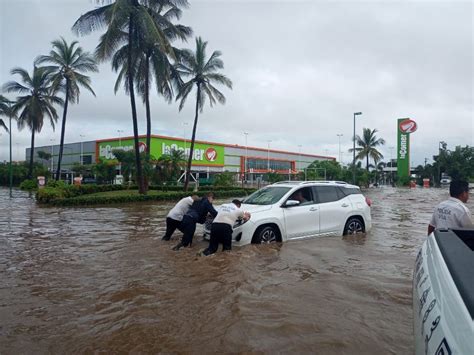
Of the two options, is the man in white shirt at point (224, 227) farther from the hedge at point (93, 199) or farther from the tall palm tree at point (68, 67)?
the tall palm tree at point (68, 67)

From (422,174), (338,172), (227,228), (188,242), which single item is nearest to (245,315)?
(227,228)

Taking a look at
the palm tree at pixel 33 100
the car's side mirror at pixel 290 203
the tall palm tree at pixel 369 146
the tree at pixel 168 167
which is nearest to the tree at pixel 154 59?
the tree at pixel 168 167

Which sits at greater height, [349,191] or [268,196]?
[349,191]

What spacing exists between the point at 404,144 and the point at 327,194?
199 feet

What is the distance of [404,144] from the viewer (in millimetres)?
64125

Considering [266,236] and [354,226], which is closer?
[266,236]

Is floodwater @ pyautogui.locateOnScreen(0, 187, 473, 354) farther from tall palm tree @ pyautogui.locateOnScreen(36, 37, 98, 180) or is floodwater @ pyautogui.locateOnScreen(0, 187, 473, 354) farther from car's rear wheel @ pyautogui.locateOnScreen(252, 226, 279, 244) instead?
tall palm tree @ pyautogui.locateOnScreen(36, 37, 98, 180)

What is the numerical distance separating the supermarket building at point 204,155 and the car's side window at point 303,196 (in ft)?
140

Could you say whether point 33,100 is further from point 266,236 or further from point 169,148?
point 266,236

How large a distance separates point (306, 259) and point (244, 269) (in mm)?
1484

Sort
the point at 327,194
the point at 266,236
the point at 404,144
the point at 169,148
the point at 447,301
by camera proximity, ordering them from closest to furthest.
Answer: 1. the point at 447,301
2. the point at 266,236
3. the point at 327,194
4. the point at 169,148
5. the point at 404,144

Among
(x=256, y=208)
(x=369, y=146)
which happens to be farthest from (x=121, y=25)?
(x=369, y=146)

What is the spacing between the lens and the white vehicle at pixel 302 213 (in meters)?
8.13

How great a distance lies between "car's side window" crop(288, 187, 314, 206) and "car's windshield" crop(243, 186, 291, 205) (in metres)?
0.22
